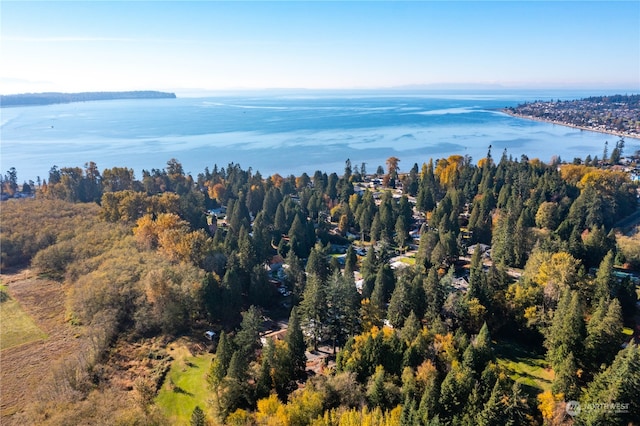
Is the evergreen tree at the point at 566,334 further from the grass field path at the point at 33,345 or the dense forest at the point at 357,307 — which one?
the grass field path at the point at 33,345

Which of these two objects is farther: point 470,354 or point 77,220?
point 77,220

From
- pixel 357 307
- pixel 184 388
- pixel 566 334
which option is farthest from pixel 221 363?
pixel 566 334

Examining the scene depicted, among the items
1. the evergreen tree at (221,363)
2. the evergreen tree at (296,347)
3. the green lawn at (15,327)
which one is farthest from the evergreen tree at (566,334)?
the green lawn at (15,327)

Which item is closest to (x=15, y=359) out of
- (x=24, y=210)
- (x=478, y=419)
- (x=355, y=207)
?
(x=24, y=210)

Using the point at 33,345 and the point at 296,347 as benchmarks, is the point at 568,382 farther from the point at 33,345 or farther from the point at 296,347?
the point at 33,345

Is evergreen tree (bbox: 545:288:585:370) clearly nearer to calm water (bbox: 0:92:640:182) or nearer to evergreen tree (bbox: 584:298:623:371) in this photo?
evergreen tree (bbox: 584:298:623:371)

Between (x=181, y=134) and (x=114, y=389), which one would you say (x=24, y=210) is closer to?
(x=114, y=389)
